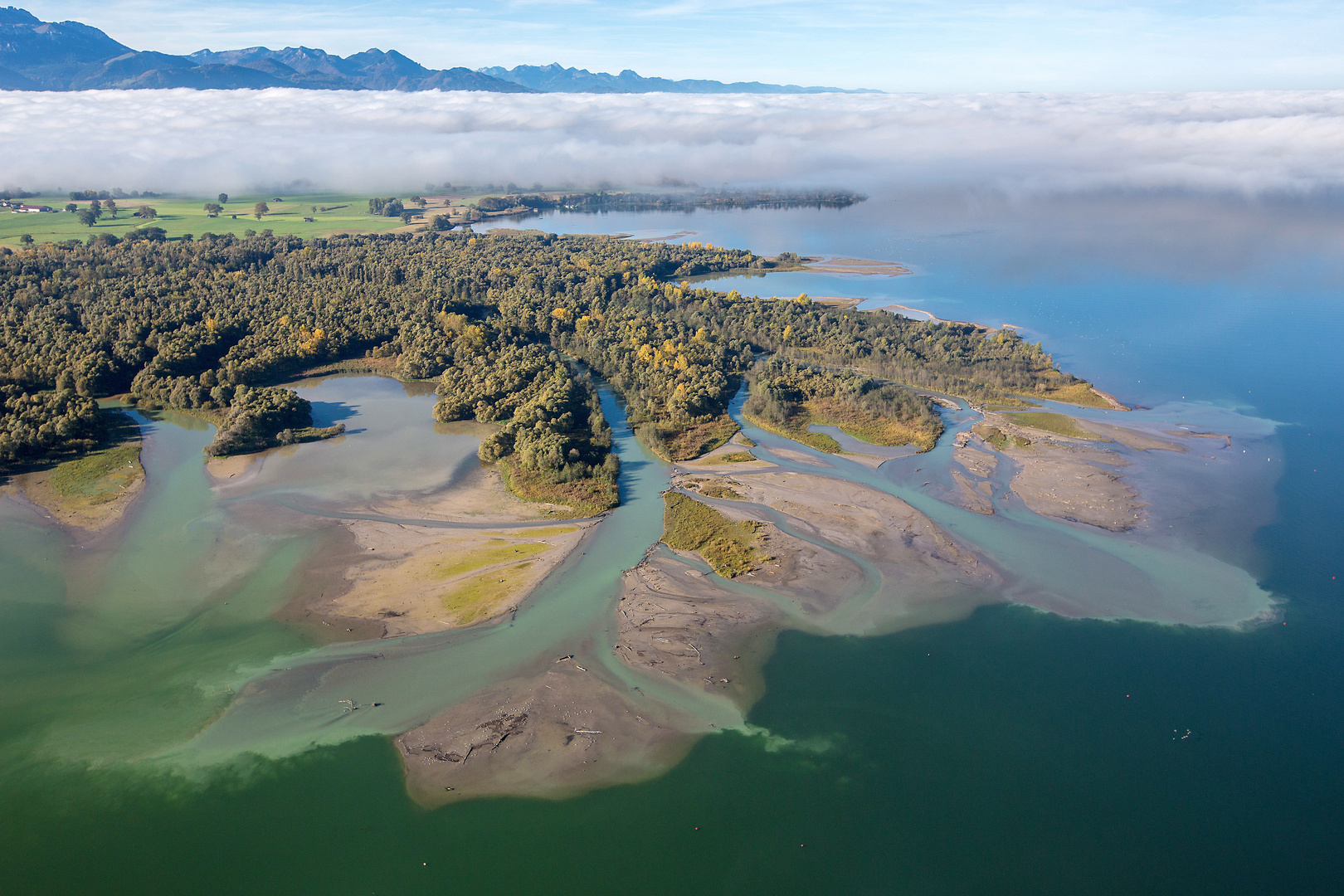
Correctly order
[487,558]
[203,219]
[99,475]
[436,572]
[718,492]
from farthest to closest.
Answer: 1. [203,219]
2. [99,475]
3. [718,492]
4. [487,558]
5. [436,572]

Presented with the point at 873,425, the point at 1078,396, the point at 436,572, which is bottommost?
the point at 436,572

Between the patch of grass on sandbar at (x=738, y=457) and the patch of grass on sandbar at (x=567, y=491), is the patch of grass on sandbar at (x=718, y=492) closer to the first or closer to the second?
the patch of grass on sandbar at (x=738, y=457)

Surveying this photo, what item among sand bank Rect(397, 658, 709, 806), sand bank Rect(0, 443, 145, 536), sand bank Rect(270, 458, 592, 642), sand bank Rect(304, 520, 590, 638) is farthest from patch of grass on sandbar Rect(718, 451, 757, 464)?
sand bank Rect(0, 443, 145, 536)

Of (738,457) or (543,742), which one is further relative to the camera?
(738,457)

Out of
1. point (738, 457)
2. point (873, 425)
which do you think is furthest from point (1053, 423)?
point (738, 457)

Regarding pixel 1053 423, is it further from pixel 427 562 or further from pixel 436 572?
pixel 427 562

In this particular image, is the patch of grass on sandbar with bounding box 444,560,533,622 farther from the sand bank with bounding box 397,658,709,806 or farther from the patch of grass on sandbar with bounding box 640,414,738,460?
the patch of grass on sandbar with bounding box 640,414,738,460

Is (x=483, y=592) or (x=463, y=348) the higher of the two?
(x=463, y=348)
